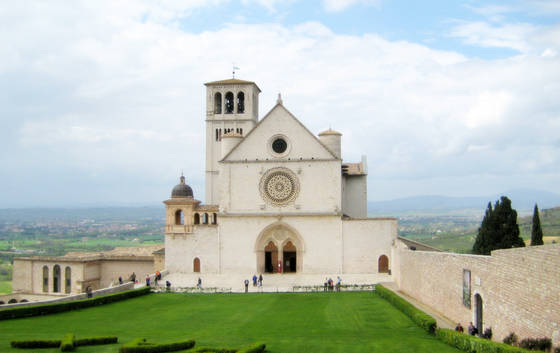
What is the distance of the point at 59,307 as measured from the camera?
3025 centimetres

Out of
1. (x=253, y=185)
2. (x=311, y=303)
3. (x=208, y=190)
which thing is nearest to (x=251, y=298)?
(x=311, y=303)

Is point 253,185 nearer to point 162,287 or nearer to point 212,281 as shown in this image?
point 212,281

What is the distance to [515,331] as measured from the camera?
18.8 m

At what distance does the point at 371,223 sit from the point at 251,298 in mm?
13408

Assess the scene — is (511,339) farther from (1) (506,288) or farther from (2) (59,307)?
(2) (59,307)

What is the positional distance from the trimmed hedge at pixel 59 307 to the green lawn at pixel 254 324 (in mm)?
479

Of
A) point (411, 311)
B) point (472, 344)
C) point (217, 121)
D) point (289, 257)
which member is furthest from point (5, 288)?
point (472, 344)

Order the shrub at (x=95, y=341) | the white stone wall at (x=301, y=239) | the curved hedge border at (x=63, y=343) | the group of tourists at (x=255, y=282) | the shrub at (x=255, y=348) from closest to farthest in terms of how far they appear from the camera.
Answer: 1. the shrub at (x=255, y=348)
2. the curved hedge border at (x=63, y=343)
3. the shrub at (x=95, y=341)
4. the group of tourists at (x=255, y=282)
5. the white stone wall at (x=301, y=239)

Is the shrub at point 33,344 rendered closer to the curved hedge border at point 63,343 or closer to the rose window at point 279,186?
the curved hedge border at point 63,343

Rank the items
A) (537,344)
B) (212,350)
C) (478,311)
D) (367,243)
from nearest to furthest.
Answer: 1. (537,344)
2. (212,350)
3. (478,311)
4. (367,243)

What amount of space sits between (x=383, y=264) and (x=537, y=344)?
2794 centimetres

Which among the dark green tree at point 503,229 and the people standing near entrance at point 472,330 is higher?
the dark green tree at point 503,229

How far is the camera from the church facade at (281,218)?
148ft

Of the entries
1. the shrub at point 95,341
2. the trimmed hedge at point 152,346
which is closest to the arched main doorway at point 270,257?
the shrub at point 95,341
